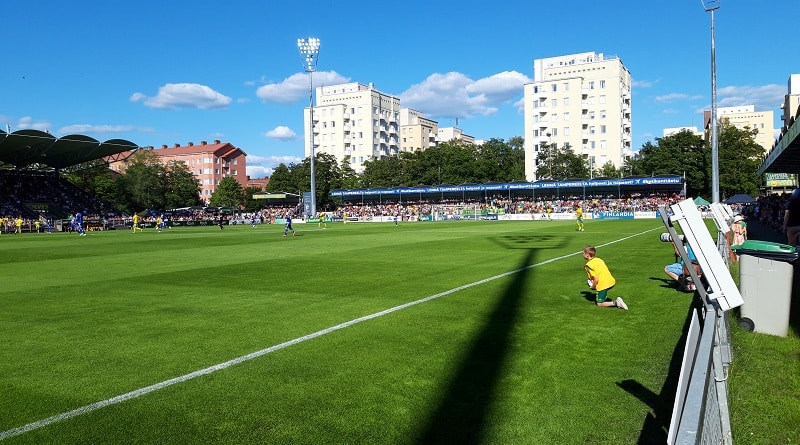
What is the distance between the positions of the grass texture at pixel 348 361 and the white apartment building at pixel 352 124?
113631 millimetres

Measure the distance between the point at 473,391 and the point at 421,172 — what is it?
3728 inches

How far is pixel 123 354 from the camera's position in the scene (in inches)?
277

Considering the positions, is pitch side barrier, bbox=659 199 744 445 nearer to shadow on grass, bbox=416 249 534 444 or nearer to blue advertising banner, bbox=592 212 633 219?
shadow on grass, bbox=416 249 534 444

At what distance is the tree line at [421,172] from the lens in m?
80.9

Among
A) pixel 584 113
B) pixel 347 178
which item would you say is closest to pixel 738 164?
pixel 584 113

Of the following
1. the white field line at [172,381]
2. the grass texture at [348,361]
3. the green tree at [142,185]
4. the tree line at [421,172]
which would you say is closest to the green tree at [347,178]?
the tree line at [421,172]

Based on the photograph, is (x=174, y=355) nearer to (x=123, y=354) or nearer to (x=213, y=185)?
(x=123, y=354)

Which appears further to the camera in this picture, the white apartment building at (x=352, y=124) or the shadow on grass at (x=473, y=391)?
the white apartment building at (x=352, y=124)

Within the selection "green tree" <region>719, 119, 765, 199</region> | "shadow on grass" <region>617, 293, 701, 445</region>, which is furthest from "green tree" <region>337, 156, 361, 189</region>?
"shadow on grass" <region>617, 293, 701, 445</region>

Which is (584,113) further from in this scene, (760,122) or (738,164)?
(760,122)

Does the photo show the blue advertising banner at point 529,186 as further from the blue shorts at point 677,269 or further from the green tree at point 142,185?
the blue shorts at point 677,269

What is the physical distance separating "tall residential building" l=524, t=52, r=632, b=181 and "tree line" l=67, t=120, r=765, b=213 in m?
3.36

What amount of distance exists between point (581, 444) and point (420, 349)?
3.01 metres

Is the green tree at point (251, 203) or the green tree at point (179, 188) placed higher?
the green tree at point (179, 188)
